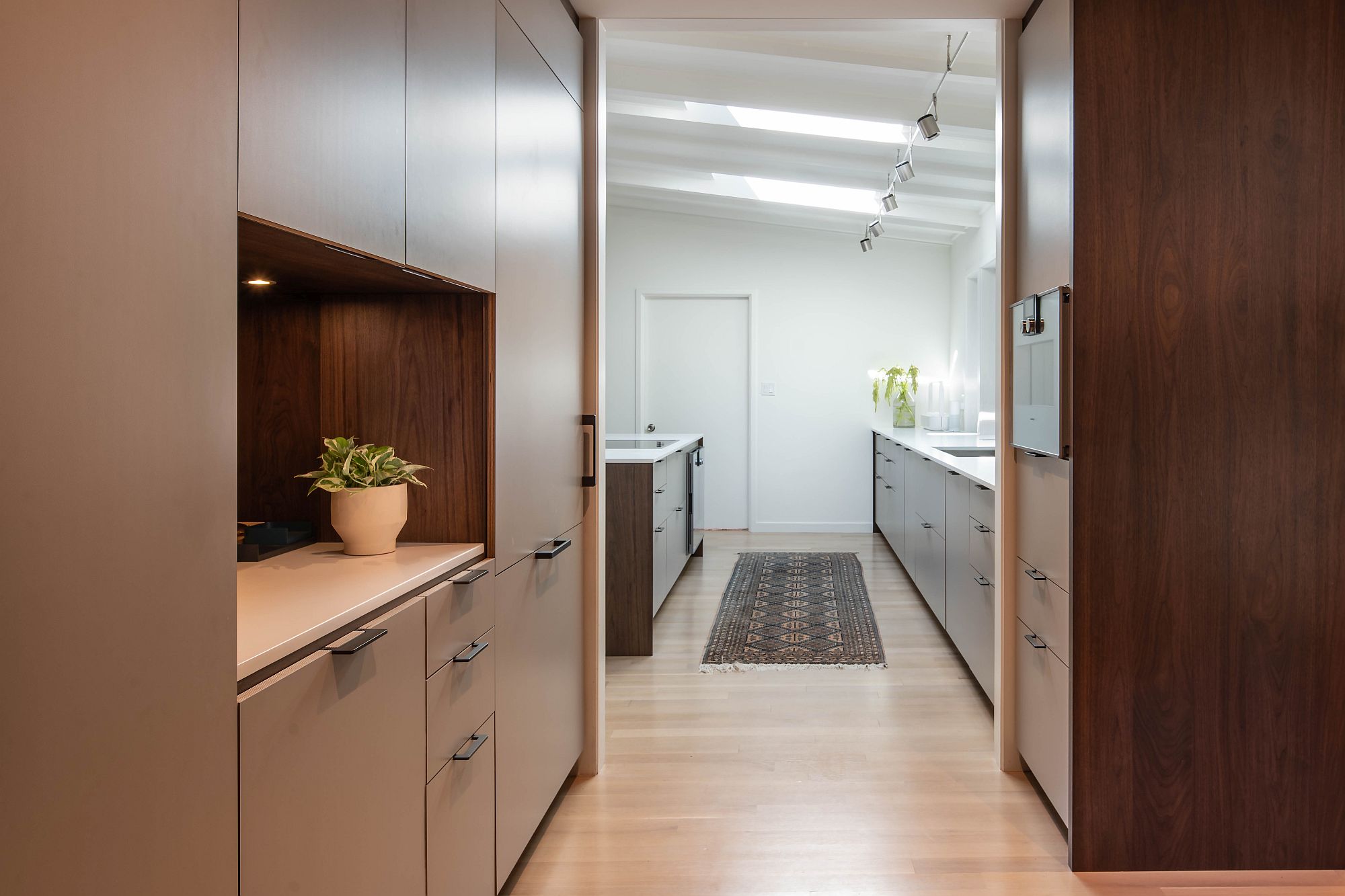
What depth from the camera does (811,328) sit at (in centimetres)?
720

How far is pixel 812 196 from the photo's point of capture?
6340mm

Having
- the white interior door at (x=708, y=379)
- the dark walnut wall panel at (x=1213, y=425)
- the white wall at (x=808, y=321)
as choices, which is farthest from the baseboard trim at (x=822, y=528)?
the dark walnut wall panel at (x=1213, y=425)

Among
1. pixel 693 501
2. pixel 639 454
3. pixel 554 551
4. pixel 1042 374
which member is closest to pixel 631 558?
pixel 639 454

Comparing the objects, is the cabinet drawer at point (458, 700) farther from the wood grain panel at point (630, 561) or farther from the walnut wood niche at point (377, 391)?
the wood grain panel at point (630, 561)

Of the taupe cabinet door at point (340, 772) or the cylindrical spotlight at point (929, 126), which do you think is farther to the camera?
the cylindrical spotlight at point (929, 126)

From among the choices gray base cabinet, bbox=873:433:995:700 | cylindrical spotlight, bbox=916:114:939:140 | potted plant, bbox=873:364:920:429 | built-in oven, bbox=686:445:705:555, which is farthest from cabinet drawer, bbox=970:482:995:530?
potted plant, bbox=873:364:920:429

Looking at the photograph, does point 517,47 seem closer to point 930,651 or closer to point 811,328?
point 930,651

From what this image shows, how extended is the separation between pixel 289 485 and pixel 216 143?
42.6 inches

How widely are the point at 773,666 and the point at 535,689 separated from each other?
1.85 m

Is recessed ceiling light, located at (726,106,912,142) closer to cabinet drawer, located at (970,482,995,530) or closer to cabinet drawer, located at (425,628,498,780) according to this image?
cabinet drawer, located at (970,482,995,530)

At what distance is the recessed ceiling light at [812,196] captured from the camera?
617cm

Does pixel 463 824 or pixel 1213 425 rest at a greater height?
pixel 1213 425

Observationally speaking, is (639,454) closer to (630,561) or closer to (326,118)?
(630,561)

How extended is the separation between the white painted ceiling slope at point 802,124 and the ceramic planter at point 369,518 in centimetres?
170
